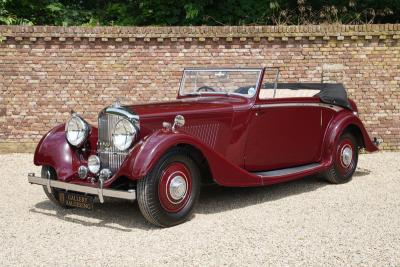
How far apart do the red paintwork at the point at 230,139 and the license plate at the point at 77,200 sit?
0.15 meters

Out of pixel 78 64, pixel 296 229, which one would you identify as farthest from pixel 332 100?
pixel 78 64

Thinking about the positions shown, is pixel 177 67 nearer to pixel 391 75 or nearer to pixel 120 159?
pixel 391 75

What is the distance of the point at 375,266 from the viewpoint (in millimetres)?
4055

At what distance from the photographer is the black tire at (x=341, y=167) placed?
7207mm

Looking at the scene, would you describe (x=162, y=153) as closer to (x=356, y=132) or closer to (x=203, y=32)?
(x=356, y=132)

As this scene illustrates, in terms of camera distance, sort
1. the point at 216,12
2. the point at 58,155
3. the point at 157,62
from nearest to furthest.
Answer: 1. the point at 58,155
2. the point at 157,62
3. the point at 216,12

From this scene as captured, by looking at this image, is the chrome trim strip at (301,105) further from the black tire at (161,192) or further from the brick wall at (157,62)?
the brick wall at (157,62)

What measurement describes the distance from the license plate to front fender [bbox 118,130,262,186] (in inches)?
18.3

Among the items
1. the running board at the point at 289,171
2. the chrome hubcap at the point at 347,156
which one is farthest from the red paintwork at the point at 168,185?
the chrome hubcap at the point at 347,156

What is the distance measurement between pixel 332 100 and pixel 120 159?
317cm

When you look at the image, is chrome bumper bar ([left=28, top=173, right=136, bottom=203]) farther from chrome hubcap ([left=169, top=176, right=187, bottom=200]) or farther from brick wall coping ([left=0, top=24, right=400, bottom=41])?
brick wall coping ([left=0, top=24, right=400, bottom=41])

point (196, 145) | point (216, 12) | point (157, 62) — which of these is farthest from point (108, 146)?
point (216, 12)

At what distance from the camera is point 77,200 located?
536cm

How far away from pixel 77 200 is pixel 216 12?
8.83m
